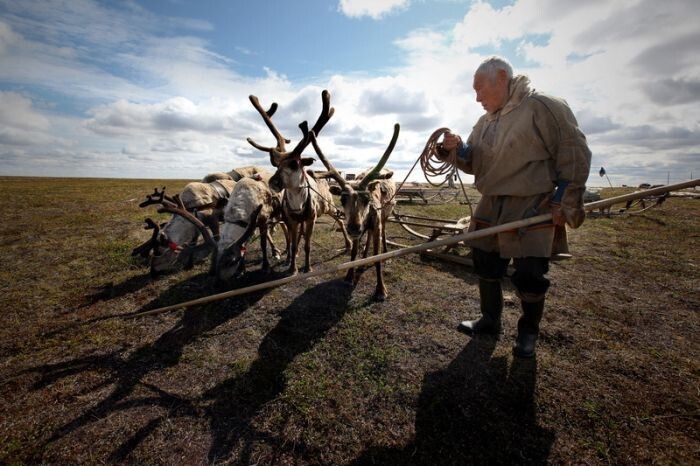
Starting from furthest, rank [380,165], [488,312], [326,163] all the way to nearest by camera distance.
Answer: [326,163]
[380,165]
[488,312]

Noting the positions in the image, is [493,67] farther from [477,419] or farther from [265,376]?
[265,376]

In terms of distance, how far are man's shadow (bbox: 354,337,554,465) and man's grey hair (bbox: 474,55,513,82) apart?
350 centimetres

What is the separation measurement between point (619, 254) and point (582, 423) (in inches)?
304

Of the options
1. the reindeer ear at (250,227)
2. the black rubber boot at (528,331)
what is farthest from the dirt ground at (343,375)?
the reindeer ear at (250,227)

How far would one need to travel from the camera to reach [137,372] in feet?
12.1

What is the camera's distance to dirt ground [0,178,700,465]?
8.66ft

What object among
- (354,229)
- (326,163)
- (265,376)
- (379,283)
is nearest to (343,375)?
(265,376)

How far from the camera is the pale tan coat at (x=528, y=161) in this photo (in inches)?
114

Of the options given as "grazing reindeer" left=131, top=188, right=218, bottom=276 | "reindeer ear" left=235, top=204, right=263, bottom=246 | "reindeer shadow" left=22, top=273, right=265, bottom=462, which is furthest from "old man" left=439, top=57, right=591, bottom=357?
"grazing reindeer" left=131, top=188, right=218, bottom=276

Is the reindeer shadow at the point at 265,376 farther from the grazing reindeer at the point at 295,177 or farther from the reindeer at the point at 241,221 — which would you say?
the grazing reindeer at the point at 295,177

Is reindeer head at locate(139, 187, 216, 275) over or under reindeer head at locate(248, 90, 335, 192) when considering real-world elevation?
under

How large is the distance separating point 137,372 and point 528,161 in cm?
546

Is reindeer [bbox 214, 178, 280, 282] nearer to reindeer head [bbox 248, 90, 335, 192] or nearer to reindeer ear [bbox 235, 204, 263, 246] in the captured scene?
reindeer ear [bbox 235, 204, 263, 246]

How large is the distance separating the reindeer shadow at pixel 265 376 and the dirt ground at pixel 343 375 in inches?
0.9
